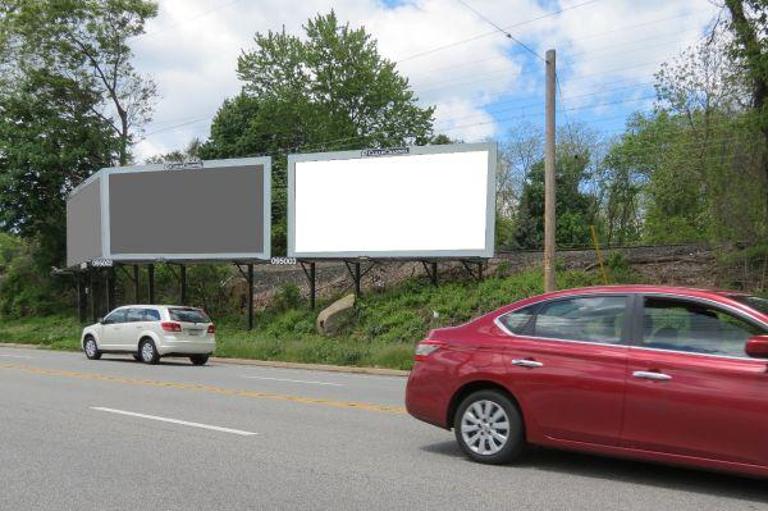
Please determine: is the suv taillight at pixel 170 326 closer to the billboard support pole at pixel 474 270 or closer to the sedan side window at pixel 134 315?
the sedan side window at pixel 134 315

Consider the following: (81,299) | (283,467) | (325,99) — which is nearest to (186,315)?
(283,467)

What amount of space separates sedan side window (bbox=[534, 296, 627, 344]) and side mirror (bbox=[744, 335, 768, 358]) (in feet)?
3.58

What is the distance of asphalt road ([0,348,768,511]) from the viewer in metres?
6.18

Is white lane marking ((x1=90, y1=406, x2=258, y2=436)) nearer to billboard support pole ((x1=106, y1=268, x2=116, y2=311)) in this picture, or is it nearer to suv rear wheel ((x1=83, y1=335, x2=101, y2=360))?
suv rear wheel ((x1=83, y1=335, x2=101, y2=360))

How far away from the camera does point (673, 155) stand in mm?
42969

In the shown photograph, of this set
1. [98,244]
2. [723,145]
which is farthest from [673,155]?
[98,244]

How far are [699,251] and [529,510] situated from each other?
2063 centimetres

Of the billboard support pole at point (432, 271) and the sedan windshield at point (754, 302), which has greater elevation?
the sedan windshield at point (754, 302)

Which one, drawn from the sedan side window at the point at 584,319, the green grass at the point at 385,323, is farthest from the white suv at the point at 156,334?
the sedan side window at the point at 584,319

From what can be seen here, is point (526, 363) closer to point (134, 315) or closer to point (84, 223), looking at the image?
point (134, 315)

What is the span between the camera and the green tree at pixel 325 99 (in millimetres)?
55156

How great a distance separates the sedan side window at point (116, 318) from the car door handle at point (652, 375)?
1870cm

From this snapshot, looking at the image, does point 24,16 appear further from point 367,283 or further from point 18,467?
point 18,467

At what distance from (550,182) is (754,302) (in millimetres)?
12582
